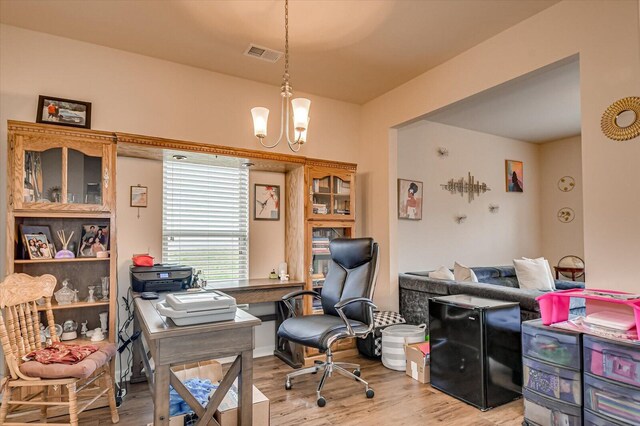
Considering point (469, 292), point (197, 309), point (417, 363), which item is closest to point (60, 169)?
point (197, 309)

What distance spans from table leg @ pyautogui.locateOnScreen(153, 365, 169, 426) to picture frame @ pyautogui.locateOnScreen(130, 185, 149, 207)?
2.08 meters

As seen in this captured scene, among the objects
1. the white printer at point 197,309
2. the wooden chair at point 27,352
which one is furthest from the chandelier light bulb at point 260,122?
the wooden chair at point 27,352

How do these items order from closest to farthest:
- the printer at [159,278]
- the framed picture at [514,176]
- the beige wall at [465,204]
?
the printer at [159,278] < the beige wall at [465,204] < the framed picture at [514,176]

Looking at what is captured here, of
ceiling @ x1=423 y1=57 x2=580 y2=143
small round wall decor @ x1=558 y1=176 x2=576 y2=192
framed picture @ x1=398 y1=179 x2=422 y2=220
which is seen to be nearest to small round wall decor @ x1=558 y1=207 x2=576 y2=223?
small round wall decor @ x1=558 y1=176 x2=576 y2=192

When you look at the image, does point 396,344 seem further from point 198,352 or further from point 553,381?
point 198,352

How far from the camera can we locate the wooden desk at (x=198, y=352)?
1610 millimetres

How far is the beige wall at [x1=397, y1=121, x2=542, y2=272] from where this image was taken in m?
4.83

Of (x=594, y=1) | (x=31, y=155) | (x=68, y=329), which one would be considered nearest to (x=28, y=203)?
(x=31, y=155)

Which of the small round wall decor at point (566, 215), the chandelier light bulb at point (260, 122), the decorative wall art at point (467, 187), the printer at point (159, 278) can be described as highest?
the chandelier light bulb at point (260, 122)

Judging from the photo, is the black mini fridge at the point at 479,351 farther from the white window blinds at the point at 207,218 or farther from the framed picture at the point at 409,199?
the white window blinds at the point at 207,218

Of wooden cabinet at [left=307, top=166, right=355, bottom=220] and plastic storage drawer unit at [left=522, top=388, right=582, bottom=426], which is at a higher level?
wooden cabinet at [left=307, top=166, right=355, bottom=220]

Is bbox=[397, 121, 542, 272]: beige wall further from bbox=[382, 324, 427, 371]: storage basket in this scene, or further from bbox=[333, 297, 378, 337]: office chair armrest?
bbox=[333, 297, 378, 337]: office chair armrest

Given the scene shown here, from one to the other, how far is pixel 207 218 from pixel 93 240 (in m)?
1.04

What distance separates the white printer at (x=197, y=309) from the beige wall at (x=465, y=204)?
10.5 ft
